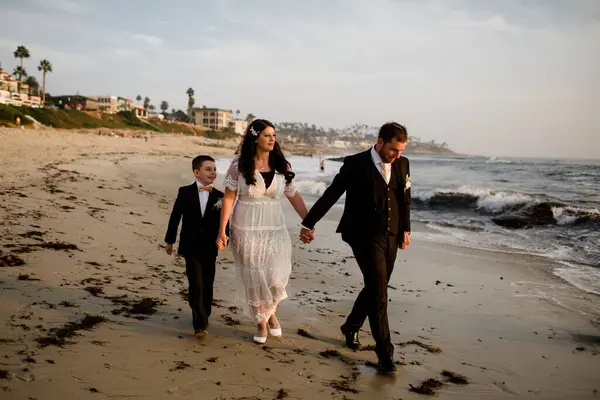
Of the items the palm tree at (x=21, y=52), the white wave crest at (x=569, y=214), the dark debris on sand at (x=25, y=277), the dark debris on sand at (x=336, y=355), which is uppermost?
the palm tree at (x=21, y=52)

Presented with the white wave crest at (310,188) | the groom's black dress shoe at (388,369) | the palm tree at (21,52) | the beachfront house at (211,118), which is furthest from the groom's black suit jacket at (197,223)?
the beachfront house at (211,118)

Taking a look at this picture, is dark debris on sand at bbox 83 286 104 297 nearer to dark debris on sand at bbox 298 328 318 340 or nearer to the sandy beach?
the sandy beach

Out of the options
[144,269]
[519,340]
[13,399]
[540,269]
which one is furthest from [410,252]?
[13,399]

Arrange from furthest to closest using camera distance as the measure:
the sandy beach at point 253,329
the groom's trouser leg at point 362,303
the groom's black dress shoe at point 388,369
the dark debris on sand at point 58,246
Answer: the dark debris on sand at point 58,246 → the groom's trouser leg at point 362,303 → the groom's black dress shoe at point 388,369 → the sandy beach at point 253,329

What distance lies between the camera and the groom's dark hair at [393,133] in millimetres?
3930

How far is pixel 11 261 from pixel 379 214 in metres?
4.32

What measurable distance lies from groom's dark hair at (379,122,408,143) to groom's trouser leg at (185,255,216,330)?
194cm

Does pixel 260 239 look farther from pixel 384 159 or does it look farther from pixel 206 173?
pixel 384 159

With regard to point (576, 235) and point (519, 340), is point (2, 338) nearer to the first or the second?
point (519, 340)

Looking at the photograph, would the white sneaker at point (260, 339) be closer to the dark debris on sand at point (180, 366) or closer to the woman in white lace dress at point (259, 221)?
the woman in white lace dress at point (259, 221)

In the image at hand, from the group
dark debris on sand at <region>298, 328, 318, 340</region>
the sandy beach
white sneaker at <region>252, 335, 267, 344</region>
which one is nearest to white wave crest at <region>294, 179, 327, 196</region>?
the sandy beach

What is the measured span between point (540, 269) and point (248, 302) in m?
5.93

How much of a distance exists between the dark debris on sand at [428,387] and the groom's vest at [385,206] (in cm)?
122

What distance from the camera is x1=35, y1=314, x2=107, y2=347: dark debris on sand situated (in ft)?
12.0
